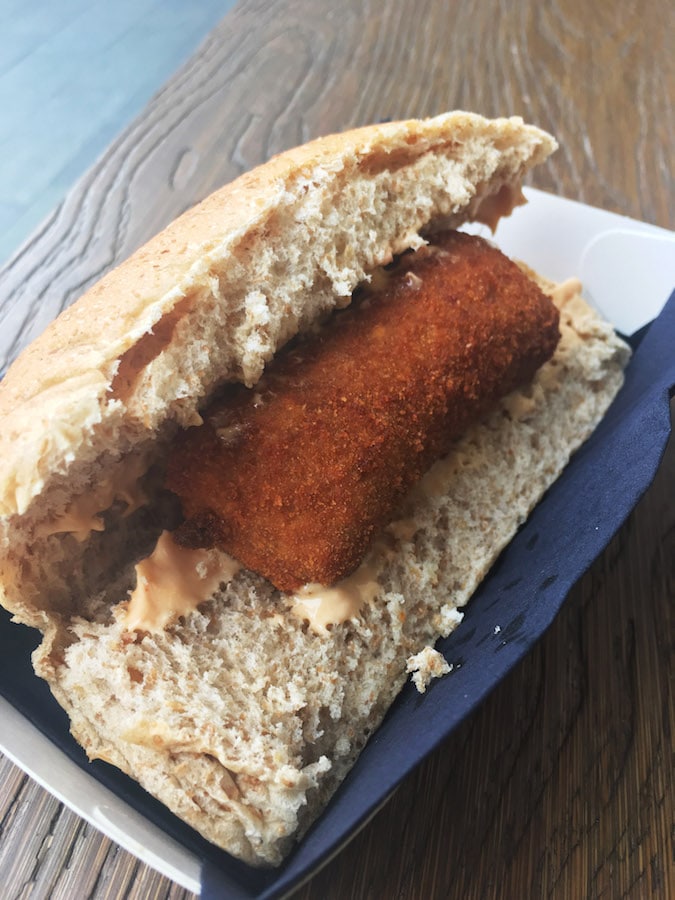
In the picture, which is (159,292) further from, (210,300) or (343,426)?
(343,426)

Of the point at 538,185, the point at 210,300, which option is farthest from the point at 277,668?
the point at 538,185

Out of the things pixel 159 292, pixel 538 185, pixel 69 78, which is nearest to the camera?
pixel 159 292

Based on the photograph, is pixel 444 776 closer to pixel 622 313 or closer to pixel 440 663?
pixel 440 663

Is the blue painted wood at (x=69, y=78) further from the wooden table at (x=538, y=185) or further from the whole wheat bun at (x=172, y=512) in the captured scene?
the whole wheat bun at (x=172, y=512)

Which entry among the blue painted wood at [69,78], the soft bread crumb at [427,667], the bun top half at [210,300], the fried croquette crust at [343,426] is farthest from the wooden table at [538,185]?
the blue painted wood at [69,78]

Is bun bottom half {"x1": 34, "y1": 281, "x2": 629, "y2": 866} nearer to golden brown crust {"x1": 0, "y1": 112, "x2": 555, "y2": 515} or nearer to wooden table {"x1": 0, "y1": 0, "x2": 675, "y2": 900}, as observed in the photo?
wooden table {"x1": 0, "y1": 0, "x2": 675, "y2": 900}

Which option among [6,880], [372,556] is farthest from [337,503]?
[6,880]

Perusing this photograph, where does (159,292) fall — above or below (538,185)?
above
